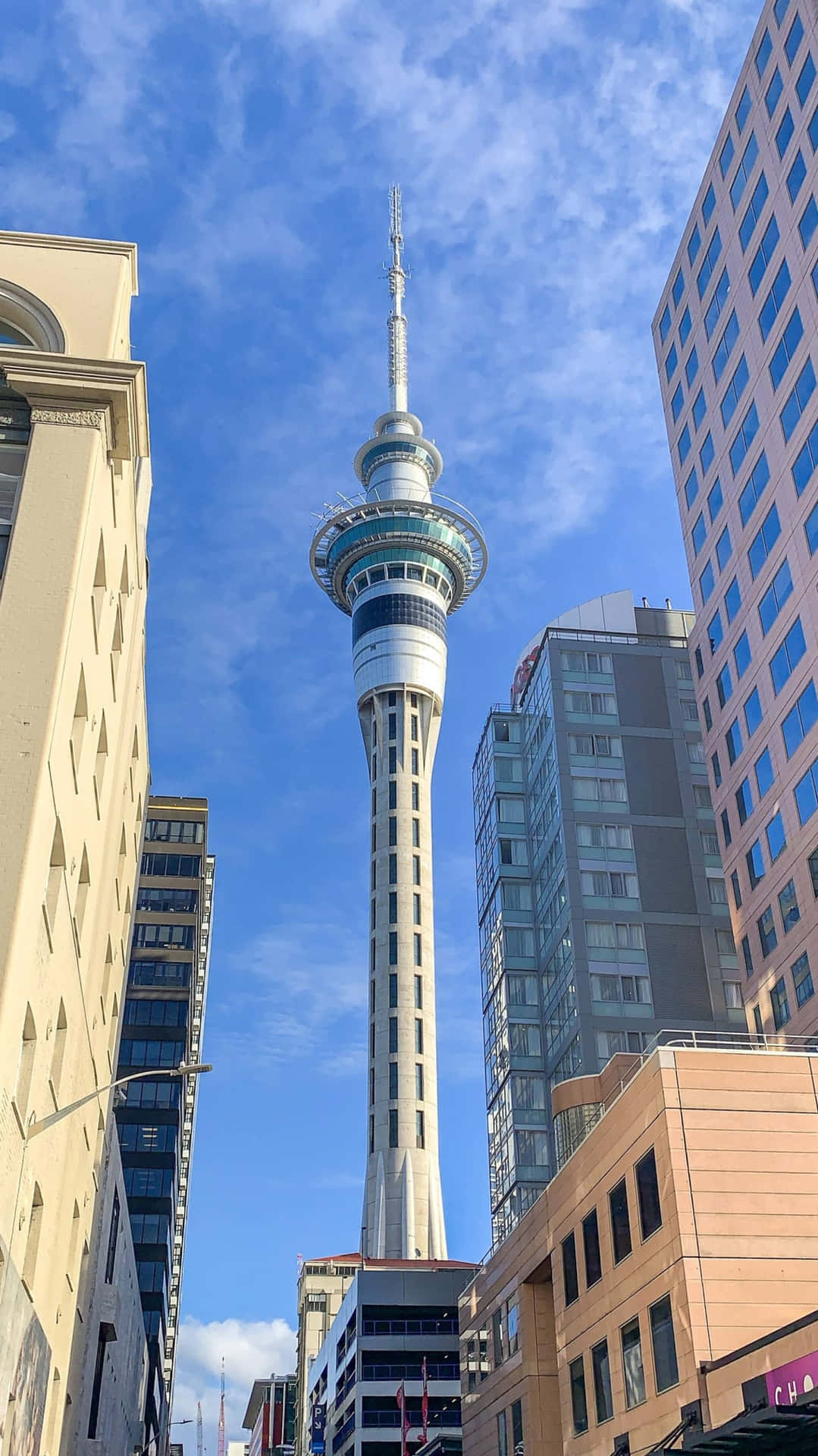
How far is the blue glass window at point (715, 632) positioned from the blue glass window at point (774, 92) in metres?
22.5

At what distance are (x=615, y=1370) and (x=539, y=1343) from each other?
12.3m

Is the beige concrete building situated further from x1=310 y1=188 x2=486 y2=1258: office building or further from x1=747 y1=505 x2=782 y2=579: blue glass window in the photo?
x1=310 y1=188 x2=486 y2=1258: office building

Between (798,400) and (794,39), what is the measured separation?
1545cm

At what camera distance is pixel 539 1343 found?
160ft

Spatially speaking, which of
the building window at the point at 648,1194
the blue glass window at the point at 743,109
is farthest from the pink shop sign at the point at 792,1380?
the blue glass window at the point at 743,109

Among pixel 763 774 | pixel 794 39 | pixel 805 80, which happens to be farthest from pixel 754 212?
pixel 763 774

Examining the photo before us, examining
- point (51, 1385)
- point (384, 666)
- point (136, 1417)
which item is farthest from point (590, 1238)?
point (384, 666)

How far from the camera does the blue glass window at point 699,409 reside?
2591 inches

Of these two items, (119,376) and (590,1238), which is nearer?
(119,376)

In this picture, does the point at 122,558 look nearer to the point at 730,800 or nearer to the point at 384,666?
the point at 730,800

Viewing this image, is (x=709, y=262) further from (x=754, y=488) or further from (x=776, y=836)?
(x=776, y=836)

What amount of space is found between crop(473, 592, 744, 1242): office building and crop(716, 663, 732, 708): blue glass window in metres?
17.3

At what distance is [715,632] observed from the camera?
6384 cm

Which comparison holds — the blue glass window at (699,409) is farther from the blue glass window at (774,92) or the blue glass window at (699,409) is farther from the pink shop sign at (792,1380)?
the pink shop sign at (792,1380)
